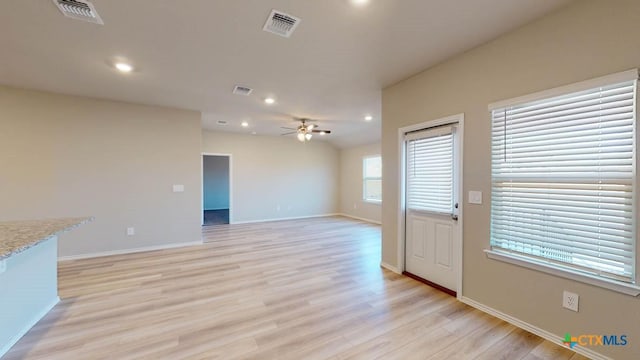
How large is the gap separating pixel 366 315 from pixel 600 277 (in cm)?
179

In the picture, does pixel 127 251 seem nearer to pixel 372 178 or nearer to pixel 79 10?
pixel 79 10

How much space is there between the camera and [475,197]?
2.61m

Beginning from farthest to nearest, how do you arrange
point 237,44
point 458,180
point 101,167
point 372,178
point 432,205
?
point 372,178, point 101,167, point 432,205, point 458,180, point 237,44

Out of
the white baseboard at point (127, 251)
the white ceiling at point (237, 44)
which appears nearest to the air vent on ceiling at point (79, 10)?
the white ceiling at point (237, 44)

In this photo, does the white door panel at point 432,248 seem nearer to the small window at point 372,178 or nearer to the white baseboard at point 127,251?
the white baseboard at point 127,251

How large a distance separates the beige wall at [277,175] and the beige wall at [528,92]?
532 centimetres

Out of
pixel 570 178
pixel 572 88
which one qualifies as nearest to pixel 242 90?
pixel 572 88

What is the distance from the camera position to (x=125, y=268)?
3.67 metres

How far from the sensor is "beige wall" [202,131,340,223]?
7.39 metres

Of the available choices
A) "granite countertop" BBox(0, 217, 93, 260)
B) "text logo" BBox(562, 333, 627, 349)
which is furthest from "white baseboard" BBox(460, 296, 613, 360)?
"granite countertop" BBox(0, 217, 93, 260)

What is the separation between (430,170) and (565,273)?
1.57 metres

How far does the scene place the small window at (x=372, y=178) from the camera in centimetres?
775

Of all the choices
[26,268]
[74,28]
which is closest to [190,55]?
[74,28]

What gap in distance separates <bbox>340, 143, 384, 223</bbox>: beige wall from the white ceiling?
13.1 ft
